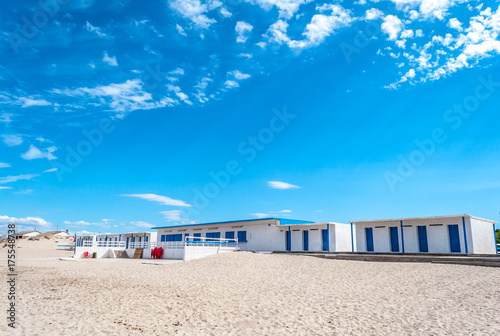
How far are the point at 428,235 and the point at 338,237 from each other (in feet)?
21.1

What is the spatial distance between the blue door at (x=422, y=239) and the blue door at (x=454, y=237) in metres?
1.43

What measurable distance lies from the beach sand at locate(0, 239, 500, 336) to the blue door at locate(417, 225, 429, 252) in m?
7.55

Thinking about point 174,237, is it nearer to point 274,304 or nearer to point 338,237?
point 338,237

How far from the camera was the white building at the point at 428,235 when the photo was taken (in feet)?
67.9

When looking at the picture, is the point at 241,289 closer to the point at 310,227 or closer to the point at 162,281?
the point at 162,281

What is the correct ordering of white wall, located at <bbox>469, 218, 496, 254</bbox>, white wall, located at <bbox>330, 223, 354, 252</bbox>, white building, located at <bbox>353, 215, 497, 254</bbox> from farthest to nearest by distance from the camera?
white wall, located at <bbox>330, 223, 354, 252</bbox> < white building, located at <bbox>353, 215, 497, 254</bbox> < white wall, located at <bbox>469, 218, 496, 254</bbox>

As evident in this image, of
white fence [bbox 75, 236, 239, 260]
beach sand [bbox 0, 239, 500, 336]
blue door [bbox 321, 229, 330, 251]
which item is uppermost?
blue door [bbox 321, 229, 330, 251]

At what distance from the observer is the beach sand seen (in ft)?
24.1

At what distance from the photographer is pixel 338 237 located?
2677 centimetres

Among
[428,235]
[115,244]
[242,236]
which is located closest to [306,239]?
[242,236]

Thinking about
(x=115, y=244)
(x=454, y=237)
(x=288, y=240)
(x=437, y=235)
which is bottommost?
(x=115, y=244)

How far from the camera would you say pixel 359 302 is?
980 centimetres

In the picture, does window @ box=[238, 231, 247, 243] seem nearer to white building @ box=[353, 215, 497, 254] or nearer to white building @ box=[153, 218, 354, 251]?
white building @ box=[153, 218, 354, 251]

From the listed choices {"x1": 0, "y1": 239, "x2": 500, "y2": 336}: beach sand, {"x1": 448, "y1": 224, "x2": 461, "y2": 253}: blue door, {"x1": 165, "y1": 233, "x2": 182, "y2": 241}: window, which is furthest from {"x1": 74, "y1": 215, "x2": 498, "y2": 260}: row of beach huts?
{"x1": 0, "y1": 239, "x2": 500, "y2": 336}: beach sand
